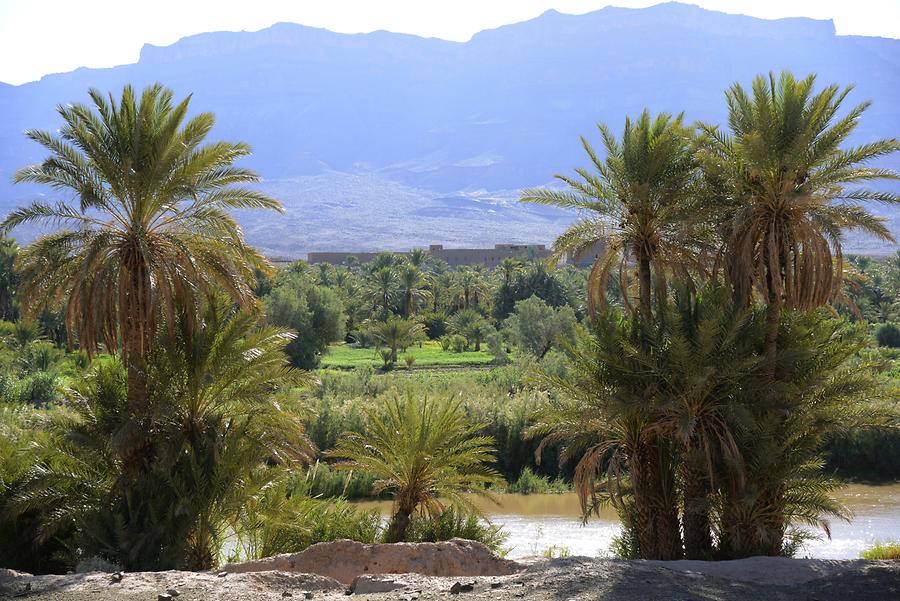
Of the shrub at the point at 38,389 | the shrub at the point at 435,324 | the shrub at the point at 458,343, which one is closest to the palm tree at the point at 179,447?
the shrub at the point at 38,389

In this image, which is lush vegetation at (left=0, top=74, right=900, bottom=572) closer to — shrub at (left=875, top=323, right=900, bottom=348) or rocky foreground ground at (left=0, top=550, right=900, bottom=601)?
rocky foreground ground at (left=0, top=550, right=900, bottom=601)

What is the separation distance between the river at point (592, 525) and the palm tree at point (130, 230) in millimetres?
8173

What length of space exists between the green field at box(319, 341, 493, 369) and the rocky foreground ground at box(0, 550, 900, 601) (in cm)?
4444

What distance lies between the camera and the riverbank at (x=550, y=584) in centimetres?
876

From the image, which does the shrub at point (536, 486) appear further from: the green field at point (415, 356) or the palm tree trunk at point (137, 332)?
the green field at point (415, 356)

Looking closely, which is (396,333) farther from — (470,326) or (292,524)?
(292,524)

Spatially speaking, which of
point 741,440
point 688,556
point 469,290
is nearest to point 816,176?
point 741,440

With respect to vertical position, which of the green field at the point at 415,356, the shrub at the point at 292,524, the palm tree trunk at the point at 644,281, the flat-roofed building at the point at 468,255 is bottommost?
the green field at the point at 415,356

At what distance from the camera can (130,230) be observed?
14.7 metres

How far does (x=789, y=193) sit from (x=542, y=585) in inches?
341

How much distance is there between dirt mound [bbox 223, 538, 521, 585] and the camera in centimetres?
1130

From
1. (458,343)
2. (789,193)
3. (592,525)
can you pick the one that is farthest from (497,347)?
(789,193)

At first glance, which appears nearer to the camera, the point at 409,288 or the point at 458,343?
the point at 458,343

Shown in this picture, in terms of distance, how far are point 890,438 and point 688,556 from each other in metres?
17.8
